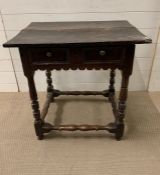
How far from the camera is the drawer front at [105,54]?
3.32 ft

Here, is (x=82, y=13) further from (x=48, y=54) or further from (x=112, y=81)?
(x=48, y=54)

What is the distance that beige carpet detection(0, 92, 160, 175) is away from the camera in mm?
1138

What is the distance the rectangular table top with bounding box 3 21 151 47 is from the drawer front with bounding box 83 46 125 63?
47mm

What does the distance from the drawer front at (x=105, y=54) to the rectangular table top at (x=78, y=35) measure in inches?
1.9

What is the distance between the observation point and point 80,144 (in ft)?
4.26

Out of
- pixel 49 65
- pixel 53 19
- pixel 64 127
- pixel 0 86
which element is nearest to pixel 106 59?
pixel 49 65

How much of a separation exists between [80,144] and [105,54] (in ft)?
1.93

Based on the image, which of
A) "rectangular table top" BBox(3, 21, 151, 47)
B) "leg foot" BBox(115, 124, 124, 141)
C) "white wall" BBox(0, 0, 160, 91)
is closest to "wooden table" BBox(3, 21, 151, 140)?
"rectangular table top" BBox(3, 21, 151, 47)

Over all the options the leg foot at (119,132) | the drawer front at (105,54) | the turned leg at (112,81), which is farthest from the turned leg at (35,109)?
the turned leg at (112,81)

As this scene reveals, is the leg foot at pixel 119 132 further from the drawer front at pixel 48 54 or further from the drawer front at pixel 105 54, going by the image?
the drawer front at pixel 48 54

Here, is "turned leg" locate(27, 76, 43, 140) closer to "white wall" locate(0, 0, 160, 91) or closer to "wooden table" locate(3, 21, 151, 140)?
"wooden table" locate(3, 21, 151, 140)

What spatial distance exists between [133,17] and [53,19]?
0.59 meters

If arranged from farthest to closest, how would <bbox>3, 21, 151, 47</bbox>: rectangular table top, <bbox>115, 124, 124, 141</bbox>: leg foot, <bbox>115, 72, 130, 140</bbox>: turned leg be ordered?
1. <bbox>115, 124, 124, 141</bbox>: leg foot
2. <bbox>115, 72, 130, 140</bbox>: turned leg
3. <bbox>3, 21, 151, 47</bbox>: rectangular table top

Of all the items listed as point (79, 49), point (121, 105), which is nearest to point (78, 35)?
point (79, 49)
